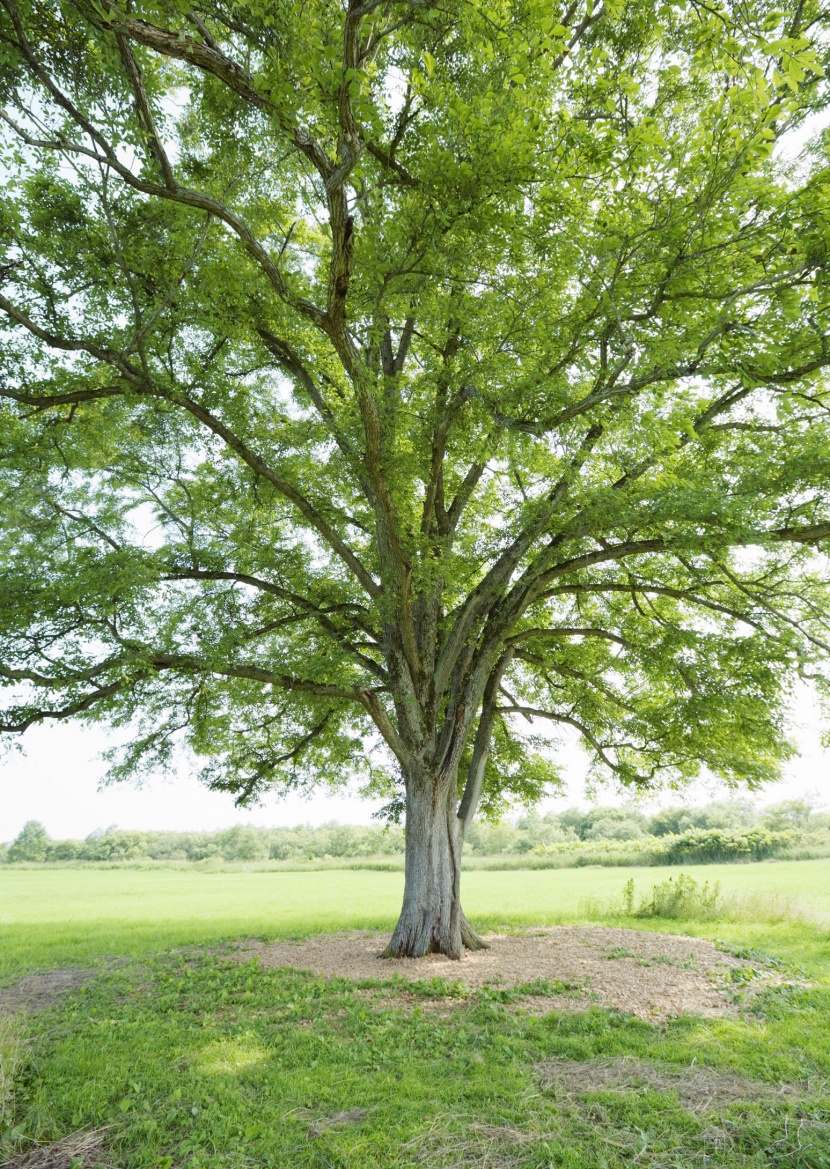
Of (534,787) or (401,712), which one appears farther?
(534,787)

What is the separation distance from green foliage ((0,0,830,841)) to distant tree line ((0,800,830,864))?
3388 cm

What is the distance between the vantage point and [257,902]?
73.5 ft

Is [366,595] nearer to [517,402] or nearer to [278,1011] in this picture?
[517,402]

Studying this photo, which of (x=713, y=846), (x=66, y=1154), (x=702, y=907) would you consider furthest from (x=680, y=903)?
(x=713, y=846)

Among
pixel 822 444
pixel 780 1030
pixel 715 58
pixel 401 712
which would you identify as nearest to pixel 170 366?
pixel 401 712

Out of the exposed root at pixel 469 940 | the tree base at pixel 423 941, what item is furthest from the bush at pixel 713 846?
the tree base at pixel 423 941

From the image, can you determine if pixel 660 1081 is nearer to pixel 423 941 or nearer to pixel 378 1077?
pixel 378 1077

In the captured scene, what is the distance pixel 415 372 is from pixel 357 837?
50.9m

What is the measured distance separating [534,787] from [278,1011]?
7577 mm

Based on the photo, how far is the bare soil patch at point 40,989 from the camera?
820 cm

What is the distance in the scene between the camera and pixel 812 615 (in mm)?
10594

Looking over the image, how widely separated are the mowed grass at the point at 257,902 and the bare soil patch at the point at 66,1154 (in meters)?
7.67

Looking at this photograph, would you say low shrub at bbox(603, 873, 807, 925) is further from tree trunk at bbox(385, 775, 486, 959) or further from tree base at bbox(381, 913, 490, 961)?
tree base at bbox(381, 913, 490, 961)

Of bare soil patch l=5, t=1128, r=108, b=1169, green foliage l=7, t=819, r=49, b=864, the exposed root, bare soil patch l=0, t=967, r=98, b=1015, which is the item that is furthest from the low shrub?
green foliage l=7, t=819, r=49, b=864
